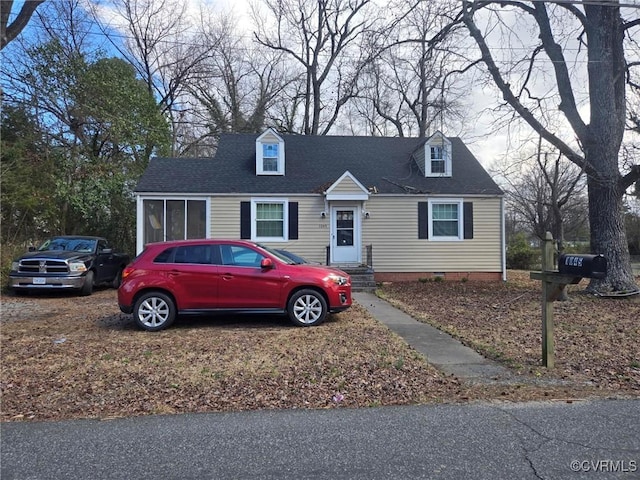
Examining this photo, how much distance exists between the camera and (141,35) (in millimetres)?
26578

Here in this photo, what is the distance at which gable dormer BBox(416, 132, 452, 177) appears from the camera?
16.7 meters

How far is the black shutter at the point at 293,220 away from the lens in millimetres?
15586

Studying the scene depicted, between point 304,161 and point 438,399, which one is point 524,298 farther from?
point 304,161

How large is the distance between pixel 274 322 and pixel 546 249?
16.0 ft

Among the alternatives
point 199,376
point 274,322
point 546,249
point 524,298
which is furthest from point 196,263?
point 524,298

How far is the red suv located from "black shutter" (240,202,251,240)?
7.40 meters

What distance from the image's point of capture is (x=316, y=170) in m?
17.0

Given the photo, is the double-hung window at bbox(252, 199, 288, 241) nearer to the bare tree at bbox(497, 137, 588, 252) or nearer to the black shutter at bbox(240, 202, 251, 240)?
the black shutter at bbox(240, 202, 251, 240)

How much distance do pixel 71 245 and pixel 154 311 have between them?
7.26 metres

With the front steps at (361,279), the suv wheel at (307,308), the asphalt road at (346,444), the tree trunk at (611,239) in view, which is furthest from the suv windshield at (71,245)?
the tree trunk at (611,239)
